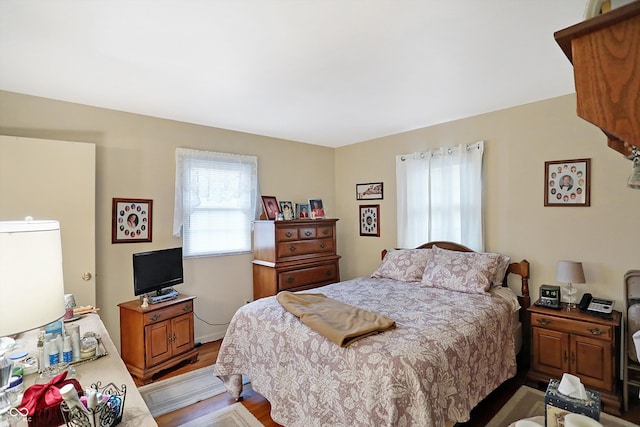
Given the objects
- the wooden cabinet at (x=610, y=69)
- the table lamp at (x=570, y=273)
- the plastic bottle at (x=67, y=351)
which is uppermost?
the wooden cabinet at (x=610, y=69)

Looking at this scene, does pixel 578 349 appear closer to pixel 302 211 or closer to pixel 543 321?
pixel 543 321

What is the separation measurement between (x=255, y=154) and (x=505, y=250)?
10.2 feet

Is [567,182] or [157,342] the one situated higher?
[567,182]

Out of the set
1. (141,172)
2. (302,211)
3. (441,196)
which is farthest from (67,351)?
(441,196)

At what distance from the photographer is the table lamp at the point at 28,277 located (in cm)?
88

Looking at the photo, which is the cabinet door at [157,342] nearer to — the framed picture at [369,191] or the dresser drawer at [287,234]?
the dresser drawer at [287,234]

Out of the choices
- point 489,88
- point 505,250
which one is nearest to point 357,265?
point 505,250

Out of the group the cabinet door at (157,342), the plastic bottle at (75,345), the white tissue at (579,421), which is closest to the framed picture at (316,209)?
the cabinet door at (157,342)

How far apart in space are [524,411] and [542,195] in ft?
6.11

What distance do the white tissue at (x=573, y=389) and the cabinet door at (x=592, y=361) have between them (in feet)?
6.11

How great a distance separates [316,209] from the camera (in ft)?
14.4

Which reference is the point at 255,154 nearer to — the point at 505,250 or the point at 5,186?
the point at 5,186

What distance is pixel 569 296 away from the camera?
106 inches

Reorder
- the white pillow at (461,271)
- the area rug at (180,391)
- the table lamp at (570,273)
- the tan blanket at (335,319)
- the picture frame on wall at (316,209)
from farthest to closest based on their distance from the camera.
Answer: the picture frame on wall at (316,209), the white pillow at (461,271), the table lamp at (570,273), the area rug at (180,391), the tan blanket at (335,319)
